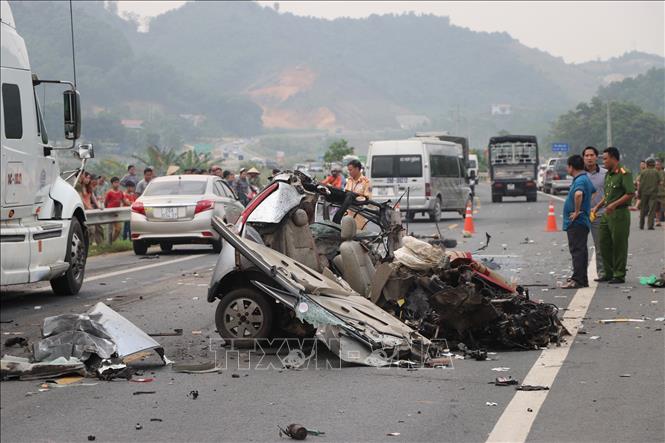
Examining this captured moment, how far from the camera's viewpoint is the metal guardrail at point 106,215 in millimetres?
23936

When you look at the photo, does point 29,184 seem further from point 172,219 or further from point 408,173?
point 408,173

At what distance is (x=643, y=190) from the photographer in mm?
29797

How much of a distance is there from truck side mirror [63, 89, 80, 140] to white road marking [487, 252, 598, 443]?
20.6 feet

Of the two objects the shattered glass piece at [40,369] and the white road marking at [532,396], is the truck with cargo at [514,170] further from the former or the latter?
the shattered glass piece at [40,369]

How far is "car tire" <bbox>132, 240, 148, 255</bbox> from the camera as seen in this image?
75.9 ft

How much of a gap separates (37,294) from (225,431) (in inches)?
355

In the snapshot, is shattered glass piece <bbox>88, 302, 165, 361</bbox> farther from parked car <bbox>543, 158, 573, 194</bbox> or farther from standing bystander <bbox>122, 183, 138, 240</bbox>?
parked car <bbox>543, 158, 573, 194</bbox>

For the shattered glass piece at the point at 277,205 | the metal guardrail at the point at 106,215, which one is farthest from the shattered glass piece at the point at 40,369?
the metal guardrail at the point at 106,215

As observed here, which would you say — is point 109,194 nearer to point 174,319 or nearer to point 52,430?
point 174,319

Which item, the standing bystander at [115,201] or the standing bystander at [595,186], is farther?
the standing bystander at [115,201]

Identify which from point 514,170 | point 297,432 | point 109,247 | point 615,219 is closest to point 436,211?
point 109,247

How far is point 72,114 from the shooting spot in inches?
562

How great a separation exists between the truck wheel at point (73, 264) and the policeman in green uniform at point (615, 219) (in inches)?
285

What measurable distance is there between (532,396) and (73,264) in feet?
27.8
